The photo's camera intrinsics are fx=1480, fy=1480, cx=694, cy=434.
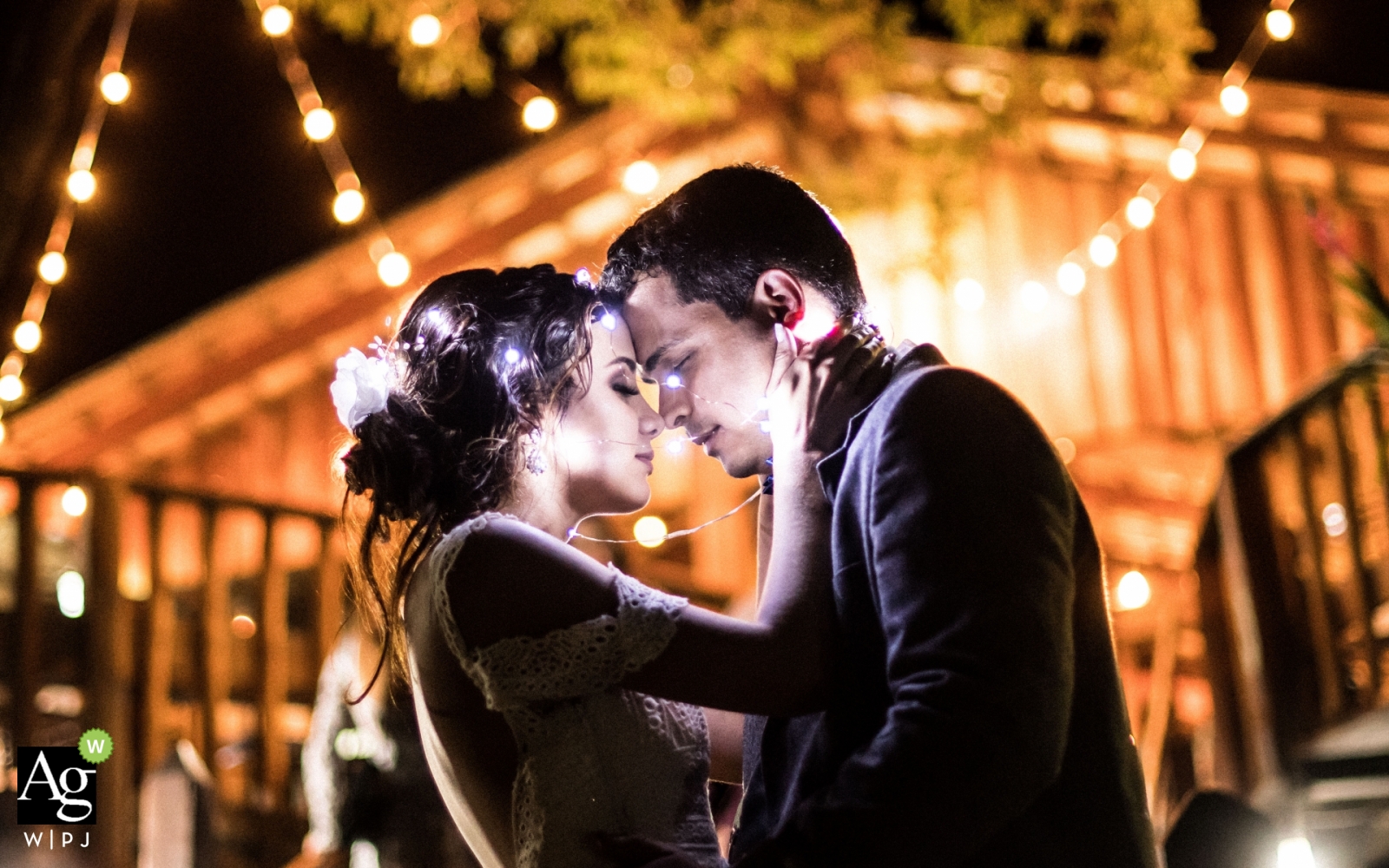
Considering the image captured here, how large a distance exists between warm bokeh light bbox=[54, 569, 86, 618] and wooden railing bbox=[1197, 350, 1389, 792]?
474 cm

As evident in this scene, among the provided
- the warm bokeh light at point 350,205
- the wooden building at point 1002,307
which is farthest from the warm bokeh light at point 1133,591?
the warm bokeh light at point 350,205

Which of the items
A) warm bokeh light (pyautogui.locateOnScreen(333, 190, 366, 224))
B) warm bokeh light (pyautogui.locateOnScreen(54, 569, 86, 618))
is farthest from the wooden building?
warm bokeh light (pyautogui.locateOnScreen(54, 569, 86, 618))

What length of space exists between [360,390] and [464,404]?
21cm

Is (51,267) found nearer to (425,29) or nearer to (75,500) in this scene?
(75,500)

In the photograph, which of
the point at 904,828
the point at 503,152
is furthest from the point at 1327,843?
the point at 904,828

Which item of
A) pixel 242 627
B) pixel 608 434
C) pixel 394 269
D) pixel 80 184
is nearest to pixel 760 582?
pixel 608 434

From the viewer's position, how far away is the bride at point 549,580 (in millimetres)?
2512

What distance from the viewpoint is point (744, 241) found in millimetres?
2822

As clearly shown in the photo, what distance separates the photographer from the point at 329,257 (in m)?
8.62

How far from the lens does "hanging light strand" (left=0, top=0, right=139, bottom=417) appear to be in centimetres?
644

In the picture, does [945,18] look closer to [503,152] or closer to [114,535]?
[503,152]

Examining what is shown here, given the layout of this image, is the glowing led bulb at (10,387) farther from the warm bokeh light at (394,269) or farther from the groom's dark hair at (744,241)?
the groom's dark hair at (744,241)

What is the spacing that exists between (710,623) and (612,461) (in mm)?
563

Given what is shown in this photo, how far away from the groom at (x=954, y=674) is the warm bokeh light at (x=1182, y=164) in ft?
22.1
